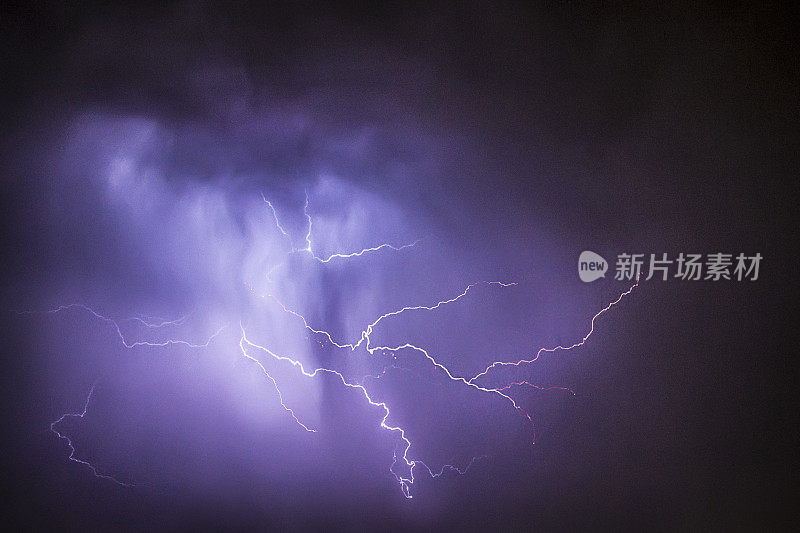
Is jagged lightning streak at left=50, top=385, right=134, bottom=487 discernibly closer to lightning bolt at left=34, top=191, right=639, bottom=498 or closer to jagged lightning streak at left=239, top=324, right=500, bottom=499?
lightning bolt at left=34, top=191, right=639, bottom=498

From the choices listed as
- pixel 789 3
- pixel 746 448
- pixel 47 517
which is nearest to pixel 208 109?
pixel 47 517

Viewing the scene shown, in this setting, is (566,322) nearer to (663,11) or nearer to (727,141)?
(727,141)

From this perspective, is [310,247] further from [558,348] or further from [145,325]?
[558,348]

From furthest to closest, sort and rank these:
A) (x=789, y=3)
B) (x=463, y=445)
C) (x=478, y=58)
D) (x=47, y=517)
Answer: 1. (x=47, y=517)
2. (x=463, y=445)
3. (x=478, y=58)
4. (x=789, y=3)

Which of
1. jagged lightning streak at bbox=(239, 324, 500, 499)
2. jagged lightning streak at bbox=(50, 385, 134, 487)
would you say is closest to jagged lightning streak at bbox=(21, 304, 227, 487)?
jagged lightning streak at bbox=(50, 385, 134, 487)

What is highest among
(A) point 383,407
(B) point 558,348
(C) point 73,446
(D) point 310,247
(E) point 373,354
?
(D) point 310,247

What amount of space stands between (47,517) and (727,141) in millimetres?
3194

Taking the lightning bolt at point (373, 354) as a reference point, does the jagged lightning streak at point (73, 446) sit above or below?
below

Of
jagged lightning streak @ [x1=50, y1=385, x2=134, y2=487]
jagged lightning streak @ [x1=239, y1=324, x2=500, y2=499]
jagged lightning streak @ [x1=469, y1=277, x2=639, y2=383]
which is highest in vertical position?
jagged lightning streak @ [x1=469, y1=277, x2=639, y2=383]

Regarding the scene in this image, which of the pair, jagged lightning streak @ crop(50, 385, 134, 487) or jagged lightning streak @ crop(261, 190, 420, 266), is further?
jagged lightning streak @ crop(50, 385, 134, 487)

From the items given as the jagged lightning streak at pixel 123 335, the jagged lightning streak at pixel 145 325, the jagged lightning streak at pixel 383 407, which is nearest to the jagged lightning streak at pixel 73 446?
the jagged lightning streak at pixel 123 335

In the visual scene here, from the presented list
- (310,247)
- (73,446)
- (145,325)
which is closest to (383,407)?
(310,247)

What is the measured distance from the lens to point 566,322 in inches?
81.3

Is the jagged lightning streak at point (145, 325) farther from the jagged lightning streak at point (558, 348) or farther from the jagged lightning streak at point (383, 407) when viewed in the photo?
the jagged lightning streak at point (558, 348)
